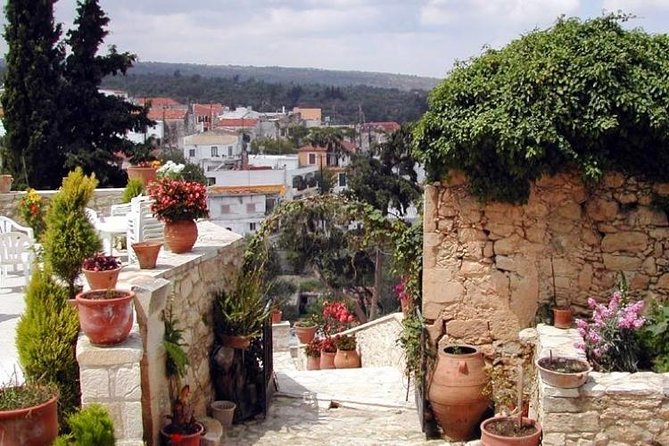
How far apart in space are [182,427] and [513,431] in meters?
2.60

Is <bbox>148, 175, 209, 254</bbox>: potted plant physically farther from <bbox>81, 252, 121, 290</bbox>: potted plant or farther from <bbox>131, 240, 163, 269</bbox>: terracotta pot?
<bbox>81, 252, 121, 290</bbox>: potted plant

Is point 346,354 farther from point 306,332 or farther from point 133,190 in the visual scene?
point 133,190

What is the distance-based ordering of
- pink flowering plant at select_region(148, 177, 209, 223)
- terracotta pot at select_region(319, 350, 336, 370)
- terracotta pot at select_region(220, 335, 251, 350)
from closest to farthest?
pink flowering plant at select_region(148, 177, 209, 223)
terracotta pot at select_region(220, 335, 251, 350)
terracotta pot at select_region(319, 350, 336, 370)

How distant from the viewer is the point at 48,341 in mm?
5199

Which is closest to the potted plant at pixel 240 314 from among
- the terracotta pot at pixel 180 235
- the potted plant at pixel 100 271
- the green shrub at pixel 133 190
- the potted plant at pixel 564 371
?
the terracotta pot at pixel 180 235

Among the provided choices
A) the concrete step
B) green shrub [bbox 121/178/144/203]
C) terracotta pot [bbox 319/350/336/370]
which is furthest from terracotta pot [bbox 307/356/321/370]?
green shrub [bbox 121/178/144/203]

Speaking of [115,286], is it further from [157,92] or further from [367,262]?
[157,92]

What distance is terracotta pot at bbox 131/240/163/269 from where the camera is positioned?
21.5 ft

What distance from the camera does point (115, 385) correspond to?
512 cm

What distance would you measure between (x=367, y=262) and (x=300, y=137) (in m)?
55.4

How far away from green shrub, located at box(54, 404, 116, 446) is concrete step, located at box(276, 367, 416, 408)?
4400 mm

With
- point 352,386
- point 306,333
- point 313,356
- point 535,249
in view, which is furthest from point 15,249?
point 306,333

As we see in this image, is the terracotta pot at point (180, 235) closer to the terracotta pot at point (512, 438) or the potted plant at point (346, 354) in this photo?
the terracotta pot at point (512, 438)

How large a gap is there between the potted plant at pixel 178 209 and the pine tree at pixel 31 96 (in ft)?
26.7
